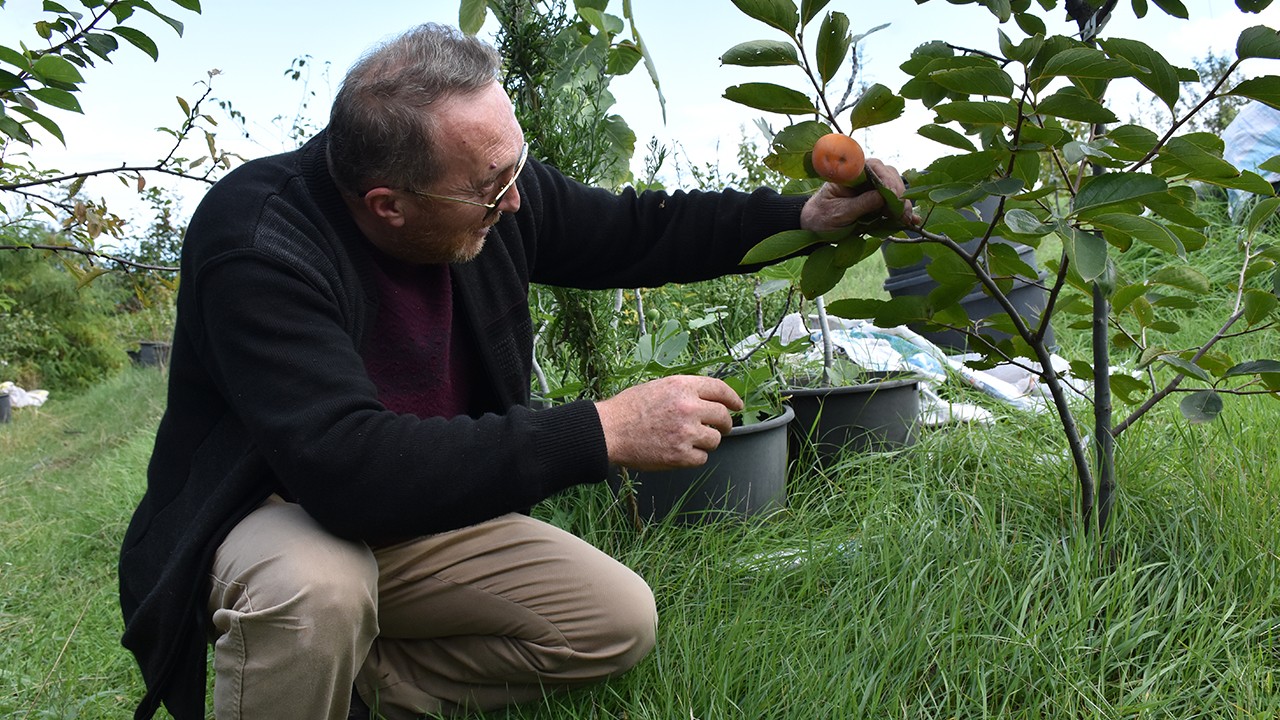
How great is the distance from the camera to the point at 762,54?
142cm

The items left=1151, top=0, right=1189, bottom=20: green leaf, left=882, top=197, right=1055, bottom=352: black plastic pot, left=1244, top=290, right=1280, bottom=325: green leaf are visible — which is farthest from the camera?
left=882, top=197, right=1055, bottom=352: black plastic pot

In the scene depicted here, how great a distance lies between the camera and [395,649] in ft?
6.58

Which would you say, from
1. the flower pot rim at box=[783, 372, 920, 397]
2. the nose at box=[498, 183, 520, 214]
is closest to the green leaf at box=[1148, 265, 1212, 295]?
the flower pot rim at box=[783, 372, 920, 397]

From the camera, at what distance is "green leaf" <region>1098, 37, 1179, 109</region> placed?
4.31ft

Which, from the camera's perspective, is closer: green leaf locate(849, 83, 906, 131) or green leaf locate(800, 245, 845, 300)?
green leaf locate(849, 83, 906, 131)

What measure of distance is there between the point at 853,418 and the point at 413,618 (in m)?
1.36

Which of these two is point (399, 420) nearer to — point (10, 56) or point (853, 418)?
point (10, 56)

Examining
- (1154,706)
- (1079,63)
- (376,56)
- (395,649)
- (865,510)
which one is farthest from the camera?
(865,510)

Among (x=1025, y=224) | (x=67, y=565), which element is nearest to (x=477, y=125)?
(x=1025, y=224)

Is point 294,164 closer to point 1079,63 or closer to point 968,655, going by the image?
point 1079,63

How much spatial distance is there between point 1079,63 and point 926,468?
132 centimetres

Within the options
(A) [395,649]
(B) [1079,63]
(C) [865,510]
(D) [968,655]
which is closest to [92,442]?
(A) [395,649]

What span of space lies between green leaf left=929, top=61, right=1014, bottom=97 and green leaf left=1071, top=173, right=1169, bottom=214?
0.17m

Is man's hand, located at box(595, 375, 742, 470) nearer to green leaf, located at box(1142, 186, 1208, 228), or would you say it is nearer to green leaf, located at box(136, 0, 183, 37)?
green leaf, located at box(1142, 186, 1208, 228)
